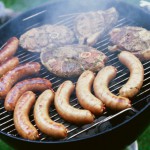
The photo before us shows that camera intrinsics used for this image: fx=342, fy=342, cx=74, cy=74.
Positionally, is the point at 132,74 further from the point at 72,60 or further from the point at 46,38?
the point at 46,38

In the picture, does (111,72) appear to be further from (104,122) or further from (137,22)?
(137,22)

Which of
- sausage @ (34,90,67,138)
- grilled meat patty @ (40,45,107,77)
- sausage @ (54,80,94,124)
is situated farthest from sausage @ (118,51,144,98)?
sausage @ (34,90,67,138)

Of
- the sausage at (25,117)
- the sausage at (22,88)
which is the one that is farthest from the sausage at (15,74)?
the sausage at (25,117)

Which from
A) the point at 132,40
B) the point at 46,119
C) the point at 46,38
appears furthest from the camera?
→ the point at 46,38

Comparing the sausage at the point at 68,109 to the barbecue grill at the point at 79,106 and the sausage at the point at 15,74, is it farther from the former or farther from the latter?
the sausage at the point at 15,74

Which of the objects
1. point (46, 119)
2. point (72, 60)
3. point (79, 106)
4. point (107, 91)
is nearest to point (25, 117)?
point (46, 119)

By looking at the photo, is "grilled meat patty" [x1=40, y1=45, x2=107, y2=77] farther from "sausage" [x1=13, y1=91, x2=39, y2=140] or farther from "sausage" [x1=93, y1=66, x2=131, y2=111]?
"sausage" [x1=13, y1=91, x2=39, y2=140]
